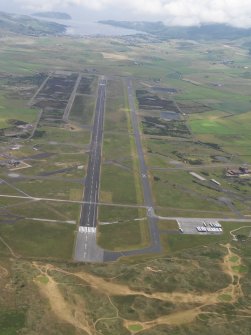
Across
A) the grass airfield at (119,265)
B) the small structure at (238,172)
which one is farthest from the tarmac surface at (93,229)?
the small structure at (238,172)

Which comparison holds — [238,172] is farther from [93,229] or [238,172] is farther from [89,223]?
[93,229]

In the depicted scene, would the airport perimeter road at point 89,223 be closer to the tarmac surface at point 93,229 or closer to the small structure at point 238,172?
the tarmac surface at point 93,229

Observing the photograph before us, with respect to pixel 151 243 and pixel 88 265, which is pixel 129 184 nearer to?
pixel 151 243

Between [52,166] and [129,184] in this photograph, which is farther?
[52,166]

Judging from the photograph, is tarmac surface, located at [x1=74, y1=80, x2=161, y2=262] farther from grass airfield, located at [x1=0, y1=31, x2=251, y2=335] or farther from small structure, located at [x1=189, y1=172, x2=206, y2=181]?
small structure, located at [x1=189, y1=172, x2=206, y2=181]

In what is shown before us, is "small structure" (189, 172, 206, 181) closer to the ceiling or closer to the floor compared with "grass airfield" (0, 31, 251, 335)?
closer to the floor

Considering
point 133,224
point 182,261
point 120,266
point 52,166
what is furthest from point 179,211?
point 52,166

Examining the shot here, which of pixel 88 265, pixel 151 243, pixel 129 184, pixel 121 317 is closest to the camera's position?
pixel 121 317

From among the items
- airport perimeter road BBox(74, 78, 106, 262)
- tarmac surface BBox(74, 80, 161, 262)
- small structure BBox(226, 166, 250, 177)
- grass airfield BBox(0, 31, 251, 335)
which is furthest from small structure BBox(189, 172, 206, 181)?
airport perimeter road BBox(74, 78, 106, 262)

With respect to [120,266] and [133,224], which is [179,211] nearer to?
[133,224]

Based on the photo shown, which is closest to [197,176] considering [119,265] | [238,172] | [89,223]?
[238,172]

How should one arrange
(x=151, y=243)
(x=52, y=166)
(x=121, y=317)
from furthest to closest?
1. (x=52, y=166)
2. (x=151, y=243)
3. (x=121, y=317)
